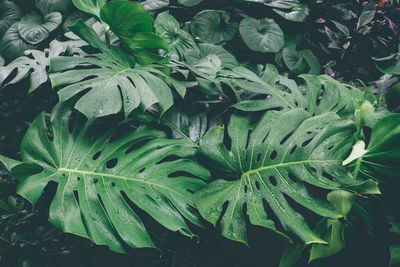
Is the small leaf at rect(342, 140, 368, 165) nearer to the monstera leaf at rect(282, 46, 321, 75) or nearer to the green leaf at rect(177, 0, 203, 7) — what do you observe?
the monstera leaf at rect(282, 46, 321, 75)

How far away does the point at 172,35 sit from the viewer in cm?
153

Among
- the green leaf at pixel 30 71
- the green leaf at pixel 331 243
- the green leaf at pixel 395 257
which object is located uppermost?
the green leaf at pixel 30 71

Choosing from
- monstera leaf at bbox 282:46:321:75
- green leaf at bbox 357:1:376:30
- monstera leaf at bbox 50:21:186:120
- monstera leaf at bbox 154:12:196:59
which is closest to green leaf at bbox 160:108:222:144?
monstera leaf at bbox 50:21:186:120

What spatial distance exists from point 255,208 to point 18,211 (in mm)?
987

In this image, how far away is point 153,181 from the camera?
0.96 metres

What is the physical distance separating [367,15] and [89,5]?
4.76 ft

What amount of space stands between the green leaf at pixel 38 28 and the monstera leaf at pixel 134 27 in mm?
744

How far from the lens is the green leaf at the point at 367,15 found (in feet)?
5.59

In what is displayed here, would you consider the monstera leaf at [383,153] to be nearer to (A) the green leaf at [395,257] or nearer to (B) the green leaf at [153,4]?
(A) the green leaf at [395,257]

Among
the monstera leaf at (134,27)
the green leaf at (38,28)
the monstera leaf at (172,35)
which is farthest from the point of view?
the green leaf at (38,28)

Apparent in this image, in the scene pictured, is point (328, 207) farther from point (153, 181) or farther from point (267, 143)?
point (153, 181)

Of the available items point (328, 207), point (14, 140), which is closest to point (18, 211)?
point (14, 140)

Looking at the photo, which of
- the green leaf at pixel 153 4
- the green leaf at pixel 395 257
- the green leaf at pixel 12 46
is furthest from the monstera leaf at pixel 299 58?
the green leaf at pixel 12 46

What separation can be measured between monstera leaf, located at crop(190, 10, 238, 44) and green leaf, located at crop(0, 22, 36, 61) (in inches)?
36.1
